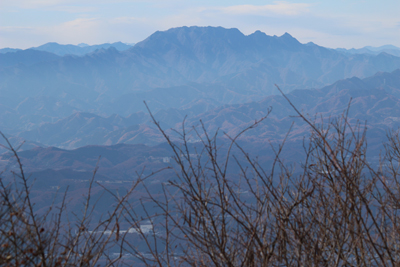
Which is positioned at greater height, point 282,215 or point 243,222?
point 282,215

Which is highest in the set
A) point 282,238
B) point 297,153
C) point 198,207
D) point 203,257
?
point 198,207

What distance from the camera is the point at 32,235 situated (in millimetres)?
3469

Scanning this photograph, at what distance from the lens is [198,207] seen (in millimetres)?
3650

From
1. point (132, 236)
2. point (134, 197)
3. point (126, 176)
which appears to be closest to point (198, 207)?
point (132, 236)

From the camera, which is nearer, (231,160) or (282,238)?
(282,238)

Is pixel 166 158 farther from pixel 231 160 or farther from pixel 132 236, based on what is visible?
pixel 132 236

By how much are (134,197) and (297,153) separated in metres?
103

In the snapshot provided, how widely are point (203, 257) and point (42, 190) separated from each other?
5265 inches

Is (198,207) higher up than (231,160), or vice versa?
(198,207)

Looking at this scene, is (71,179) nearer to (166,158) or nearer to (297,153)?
(166,158)

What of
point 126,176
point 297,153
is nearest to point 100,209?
point 126,176

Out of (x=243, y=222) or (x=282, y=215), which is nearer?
(x=282, y=215)

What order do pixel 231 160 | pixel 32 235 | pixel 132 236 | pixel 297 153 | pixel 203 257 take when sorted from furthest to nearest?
1. pixel 297 153
2. pixel 231 160
3. pixel 132 236
4. pixel 203 257
5. pixel 32 235

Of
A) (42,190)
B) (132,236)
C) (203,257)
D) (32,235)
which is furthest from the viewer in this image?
(42,190)
